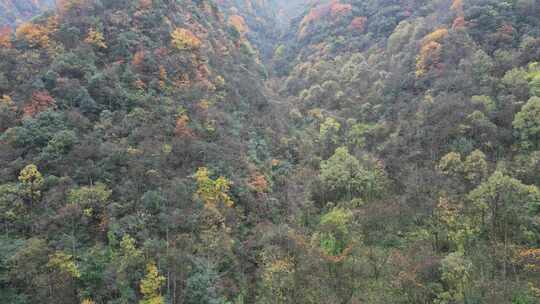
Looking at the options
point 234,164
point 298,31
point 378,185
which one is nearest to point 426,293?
point 378,185

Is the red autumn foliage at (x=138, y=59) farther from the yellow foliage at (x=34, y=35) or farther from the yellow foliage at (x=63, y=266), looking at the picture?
the yellow foliage at (x=63, y=266)

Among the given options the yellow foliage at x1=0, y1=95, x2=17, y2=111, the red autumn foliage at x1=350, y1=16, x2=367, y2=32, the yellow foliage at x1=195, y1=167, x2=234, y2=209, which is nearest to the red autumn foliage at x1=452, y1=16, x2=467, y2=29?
the red autumn foliage at x1=350, y1=16, x2=367, y2=32

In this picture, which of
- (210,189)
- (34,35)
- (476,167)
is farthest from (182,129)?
(476,167)

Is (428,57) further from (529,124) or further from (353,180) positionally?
(353,180)

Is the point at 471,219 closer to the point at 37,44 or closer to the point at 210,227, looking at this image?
the point at 210,227

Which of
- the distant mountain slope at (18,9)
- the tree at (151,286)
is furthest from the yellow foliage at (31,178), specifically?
the distant mountain slope at (18,9)

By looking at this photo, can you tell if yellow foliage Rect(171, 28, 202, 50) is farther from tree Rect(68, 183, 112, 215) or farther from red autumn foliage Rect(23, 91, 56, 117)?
tree Rect(68, 183, 112, 215)
